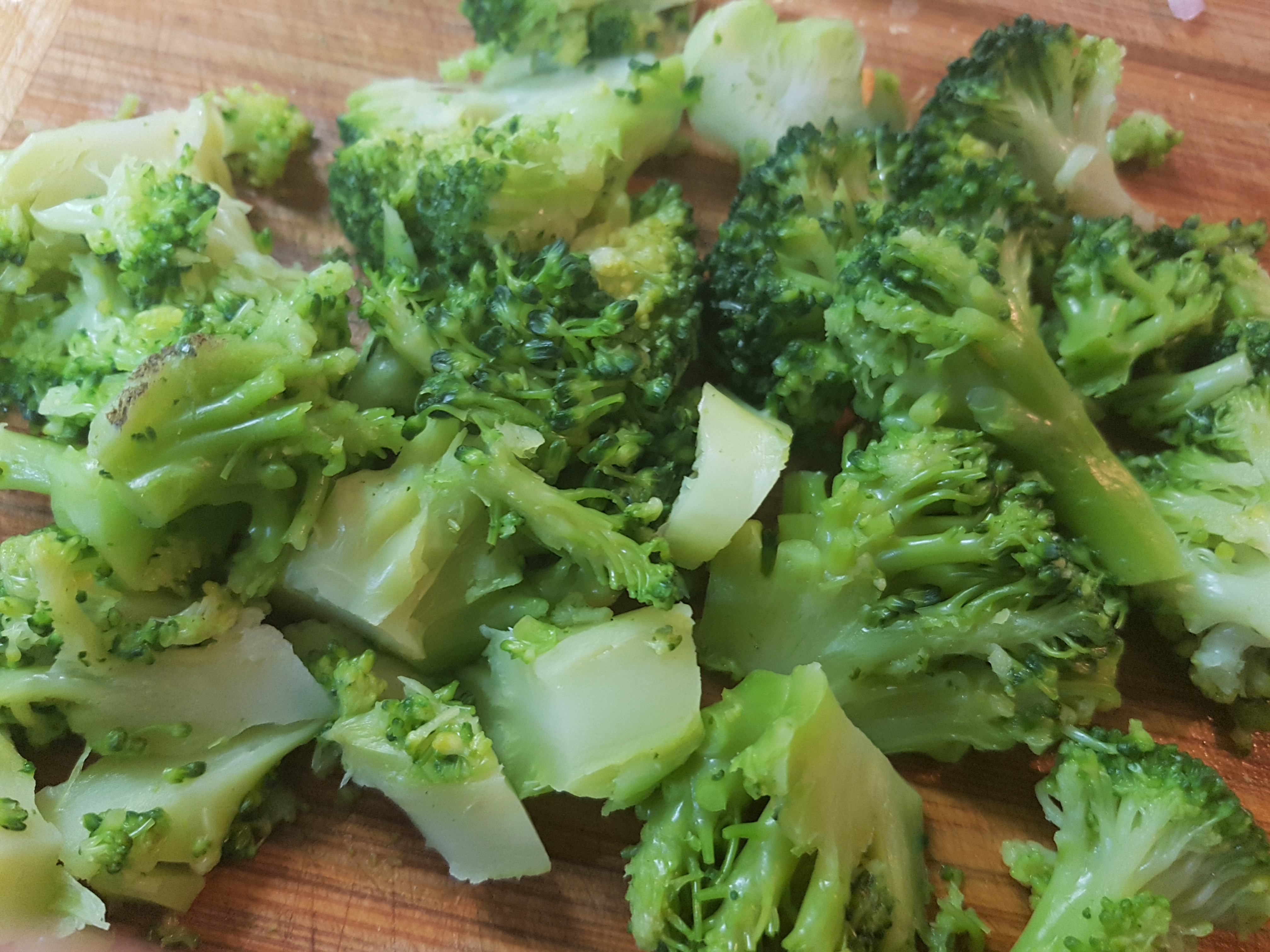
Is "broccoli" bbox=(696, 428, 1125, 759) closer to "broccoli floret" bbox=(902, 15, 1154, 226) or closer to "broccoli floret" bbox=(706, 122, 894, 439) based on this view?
"broccoli floret" bbox=(706, 122, 894, 439)

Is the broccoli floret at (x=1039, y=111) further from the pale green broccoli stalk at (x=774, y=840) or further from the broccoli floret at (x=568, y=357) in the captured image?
the pale green broccoli stalk at (x=774, y=840)

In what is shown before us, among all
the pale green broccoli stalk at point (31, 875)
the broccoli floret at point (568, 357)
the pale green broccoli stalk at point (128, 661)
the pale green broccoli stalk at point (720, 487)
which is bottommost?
the pale green broccoli stalk at point (31, 875)

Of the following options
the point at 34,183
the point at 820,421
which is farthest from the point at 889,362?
the point at 34,183

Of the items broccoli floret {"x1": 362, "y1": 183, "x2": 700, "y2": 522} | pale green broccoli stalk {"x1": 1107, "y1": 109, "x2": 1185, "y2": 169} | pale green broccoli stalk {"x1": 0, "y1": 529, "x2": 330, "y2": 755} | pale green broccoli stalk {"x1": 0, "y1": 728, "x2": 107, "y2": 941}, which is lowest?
pale green broccoli stalk {"x1": 0, "y1": 728, "x2": 107, "y2": 941}

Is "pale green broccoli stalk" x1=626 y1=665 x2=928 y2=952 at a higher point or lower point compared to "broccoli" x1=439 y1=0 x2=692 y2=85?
lower

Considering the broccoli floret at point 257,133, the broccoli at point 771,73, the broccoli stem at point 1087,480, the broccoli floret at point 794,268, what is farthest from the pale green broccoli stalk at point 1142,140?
the broccoli floret at point 257,133

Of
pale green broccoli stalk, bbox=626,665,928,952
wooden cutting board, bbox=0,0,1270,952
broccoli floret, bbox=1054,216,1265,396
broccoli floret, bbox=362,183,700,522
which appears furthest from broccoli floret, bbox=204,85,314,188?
broccoli floret, bbox=1054,216,1265,396
